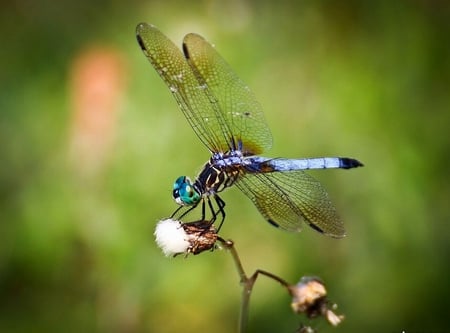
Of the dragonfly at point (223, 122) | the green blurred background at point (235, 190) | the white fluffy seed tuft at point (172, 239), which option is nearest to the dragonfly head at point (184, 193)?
the dragonfly at point (223, 122)

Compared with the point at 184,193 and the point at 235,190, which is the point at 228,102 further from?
the point at 235,190

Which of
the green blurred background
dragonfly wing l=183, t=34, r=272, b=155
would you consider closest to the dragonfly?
dragonfly wing l=183, t=34, r=272, b=155

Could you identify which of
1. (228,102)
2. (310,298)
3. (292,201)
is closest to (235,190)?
(228,102)

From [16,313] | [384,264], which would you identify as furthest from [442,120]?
[16,313]

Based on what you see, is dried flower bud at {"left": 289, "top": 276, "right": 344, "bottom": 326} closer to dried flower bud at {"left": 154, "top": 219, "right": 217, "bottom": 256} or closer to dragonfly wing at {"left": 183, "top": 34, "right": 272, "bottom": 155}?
dried flower bud at {"left": 154, "top": 219, "right": 217, "bottom": 256}

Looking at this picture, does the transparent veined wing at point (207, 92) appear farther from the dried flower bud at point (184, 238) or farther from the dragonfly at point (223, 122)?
the dried flower bud at point (184, 238)
